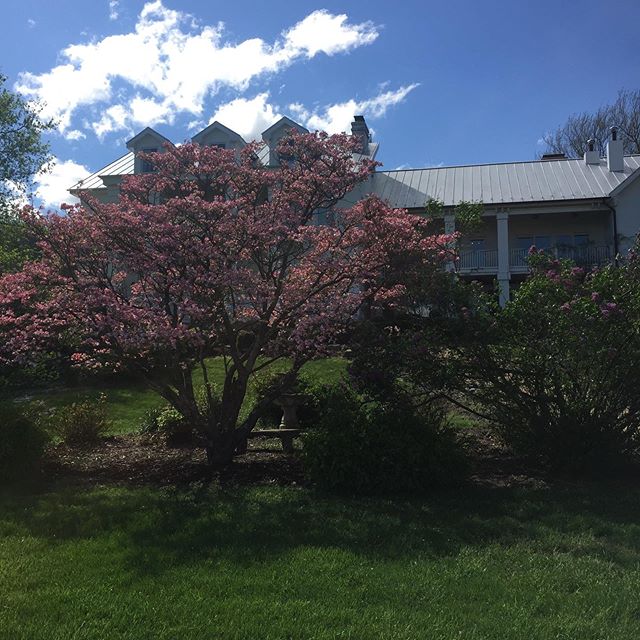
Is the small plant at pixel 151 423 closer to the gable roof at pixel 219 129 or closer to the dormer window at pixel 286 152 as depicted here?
the dormer window at pixel 286 152

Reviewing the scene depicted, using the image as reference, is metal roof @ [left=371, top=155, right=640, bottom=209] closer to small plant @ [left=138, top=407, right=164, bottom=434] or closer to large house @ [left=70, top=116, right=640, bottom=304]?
large house @ [left=70, top=116, right=640, bottom=304]

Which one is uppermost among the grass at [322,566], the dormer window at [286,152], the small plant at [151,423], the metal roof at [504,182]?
the metal roof at [504,182]

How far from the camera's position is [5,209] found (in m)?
10.6

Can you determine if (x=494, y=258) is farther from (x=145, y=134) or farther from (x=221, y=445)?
(x=221, y=445)

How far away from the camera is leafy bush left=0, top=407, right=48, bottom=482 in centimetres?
671

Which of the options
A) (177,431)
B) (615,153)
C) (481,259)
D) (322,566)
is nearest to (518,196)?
(481,259)

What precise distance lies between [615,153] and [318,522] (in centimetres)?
2590

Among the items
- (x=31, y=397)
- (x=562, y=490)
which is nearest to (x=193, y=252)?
(x=562, y=490)

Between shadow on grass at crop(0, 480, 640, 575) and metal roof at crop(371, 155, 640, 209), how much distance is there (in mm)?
20191

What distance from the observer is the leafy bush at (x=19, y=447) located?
6.71 meters

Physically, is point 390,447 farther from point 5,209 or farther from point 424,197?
point 424,197

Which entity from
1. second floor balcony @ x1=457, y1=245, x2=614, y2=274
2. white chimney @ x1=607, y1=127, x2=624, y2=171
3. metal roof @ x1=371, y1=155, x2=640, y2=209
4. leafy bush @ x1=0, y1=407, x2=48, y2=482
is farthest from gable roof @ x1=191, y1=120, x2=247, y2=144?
leafy bush @ x1=0, y1=407, x2=48, y2=482

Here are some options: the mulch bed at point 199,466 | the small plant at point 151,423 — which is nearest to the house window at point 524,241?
the mulch bed at point 199,466

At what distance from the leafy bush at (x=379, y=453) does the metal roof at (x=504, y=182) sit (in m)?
19.5
